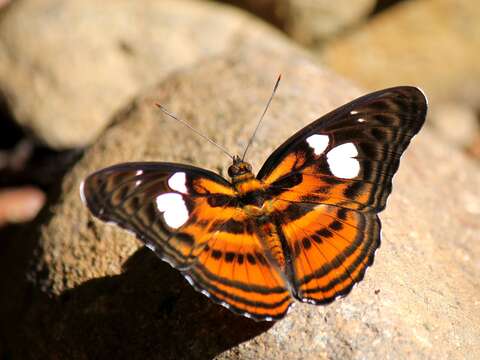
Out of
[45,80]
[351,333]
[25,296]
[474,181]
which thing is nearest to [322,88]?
[474,181]

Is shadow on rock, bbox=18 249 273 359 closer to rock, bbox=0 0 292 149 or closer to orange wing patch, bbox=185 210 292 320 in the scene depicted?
orange wing patch, bbox=185 210 292 320

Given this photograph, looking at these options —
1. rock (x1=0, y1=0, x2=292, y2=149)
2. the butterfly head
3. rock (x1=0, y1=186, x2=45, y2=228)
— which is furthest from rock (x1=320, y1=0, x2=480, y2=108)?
the butterfly head

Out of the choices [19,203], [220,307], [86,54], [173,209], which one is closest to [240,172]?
[173,209]

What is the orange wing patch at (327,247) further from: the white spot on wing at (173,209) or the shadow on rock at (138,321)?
the white spot on wing at (173,209)

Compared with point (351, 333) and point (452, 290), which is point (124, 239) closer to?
point (351, 333)

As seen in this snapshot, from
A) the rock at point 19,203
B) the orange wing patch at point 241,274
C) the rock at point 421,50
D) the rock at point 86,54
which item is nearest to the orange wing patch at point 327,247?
the orange wing patch at point 241,274

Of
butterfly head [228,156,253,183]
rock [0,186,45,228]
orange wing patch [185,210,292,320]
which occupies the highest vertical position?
butterfly head [228,156,253,183]
